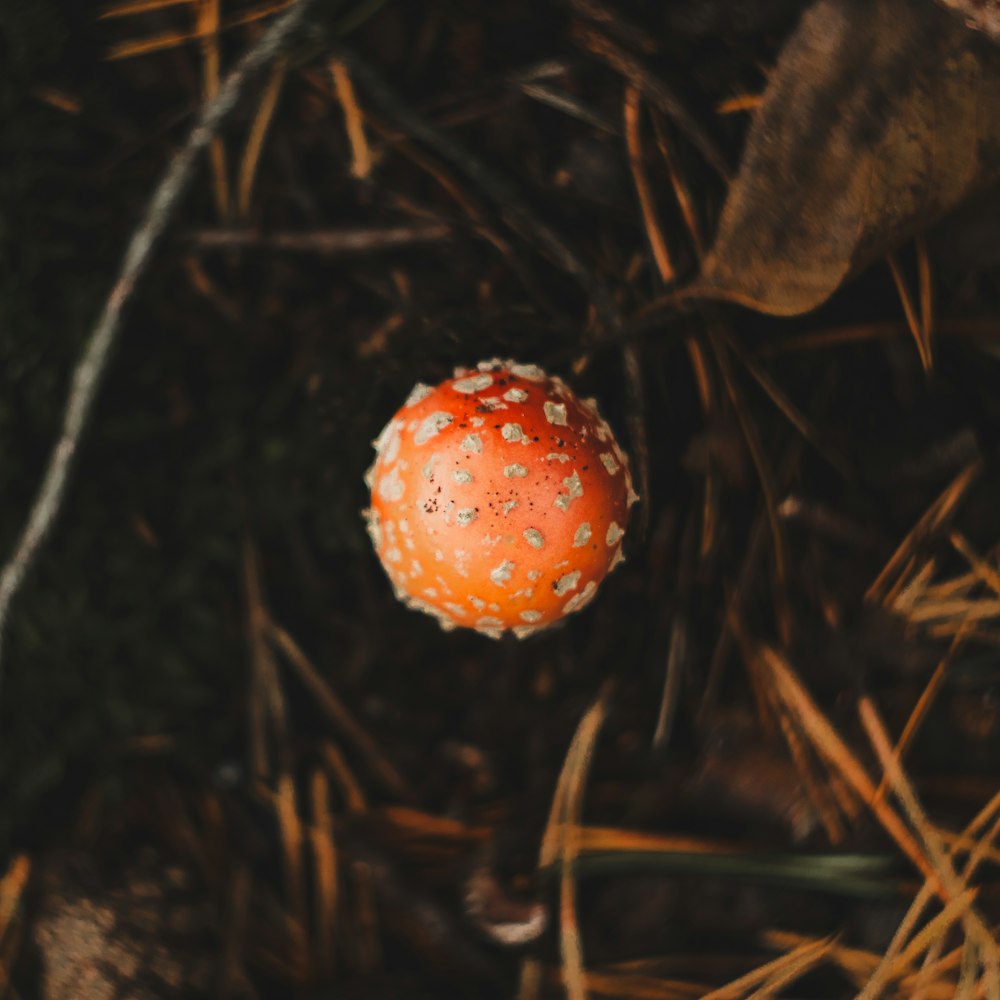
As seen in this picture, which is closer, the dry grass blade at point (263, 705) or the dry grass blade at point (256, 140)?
the dry grass blade at point (256, 140)

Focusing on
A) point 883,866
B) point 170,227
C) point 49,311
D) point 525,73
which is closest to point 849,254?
point 525,73

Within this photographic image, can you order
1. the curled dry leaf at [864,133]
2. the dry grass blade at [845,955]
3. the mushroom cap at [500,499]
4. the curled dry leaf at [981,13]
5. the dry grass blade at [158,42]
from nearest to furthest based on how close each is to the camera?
1. the curled dry leaf at [981,13]
2. the curled dry leaf at [864,133]
3. the mushroom cap at [500,499]
4. the dry grass blade at [845,955]
5. the dry grass blade at [158,42]

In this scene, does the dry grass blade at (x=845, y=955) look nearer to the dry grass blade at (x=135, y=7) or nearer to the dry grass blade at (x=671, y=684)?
the dry grass blade at (x=671, y=684)

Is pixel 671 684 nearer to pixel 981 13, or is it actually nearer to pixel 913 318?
pixel 913 318

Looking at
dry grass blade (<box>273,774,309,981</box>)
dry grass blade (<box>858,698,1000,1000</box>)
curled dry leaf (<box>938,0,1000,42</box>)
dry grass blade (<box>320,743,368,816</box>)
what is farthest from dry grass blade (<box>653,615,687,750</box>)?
curled dry leaf (<box>938,0,1000,42</box>)

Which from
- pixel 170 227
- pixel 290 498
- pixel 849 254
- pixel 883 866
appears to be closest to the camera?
pixel 849 254

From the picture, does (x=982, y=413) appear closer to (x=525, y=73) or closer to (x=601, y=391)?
(x=601, y=391)

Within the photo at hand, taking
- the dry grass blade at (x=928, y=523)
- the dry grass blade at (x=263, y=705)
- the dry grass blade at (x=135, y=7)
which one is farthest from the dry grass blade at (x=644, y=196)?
the dry grass blade at (x=263, y=705)

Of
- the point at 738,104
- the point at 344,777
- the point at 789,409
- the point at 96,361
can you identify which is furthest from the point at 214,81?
the point at 344,777
